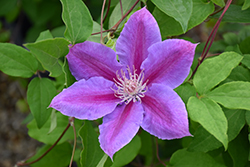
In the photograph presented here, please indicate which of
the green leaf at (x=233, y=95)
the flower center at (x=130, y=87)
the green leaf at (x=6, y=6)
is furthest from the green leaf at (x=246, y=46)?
the green leaf at (x=6, y=6)

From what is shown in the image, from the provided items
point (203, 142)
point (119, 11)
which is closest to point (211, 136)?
point (203, 142)

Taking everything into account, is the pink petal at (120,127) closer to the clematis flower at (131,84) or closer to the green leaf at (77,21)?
the clematis flower at (131,84)

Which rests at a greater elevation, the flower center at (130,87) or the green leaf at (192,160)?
the flower center at (130,87)

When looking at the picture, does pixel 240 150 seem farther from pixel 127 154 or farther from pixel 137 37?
pixel 137 37

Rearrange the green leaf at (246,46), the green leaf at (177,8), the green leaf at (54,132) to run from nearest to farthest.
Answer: the green leaf at (177,8), the green leaf at (246,46), the green leaf at (54,132)

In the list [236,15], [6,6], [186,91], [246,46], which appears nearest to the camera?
[186,91]

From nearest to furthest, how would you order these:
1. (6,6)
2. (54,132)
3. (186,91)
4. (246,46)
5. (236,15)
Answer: (186,91), (236,15), (246,46), (54,132), (6,6)

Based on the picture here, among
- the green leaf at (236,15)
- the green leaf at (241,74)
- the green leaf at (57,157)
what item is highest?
the green leaf at (236,15)
